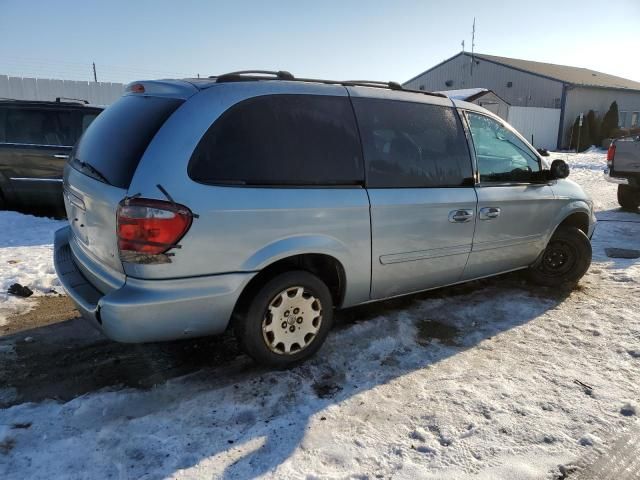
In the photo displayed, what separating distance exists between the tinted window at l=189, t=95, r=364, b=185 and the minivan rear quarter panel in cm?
5

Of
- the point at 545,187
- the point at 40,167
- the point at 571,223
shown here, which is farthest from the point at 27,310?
the point at 571,223

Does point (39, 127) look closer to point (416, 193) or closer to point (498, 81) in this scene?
point (416, 193)

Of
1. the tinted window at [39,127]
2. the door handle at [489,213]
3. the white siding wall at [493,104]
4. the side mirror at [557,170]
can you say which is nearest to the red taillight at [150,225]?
the door handle at [489,213]

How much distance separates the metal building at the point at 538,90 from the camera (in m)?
31.1

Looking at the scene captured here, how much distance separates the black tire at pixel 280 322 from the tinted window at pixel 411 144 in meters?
0.85

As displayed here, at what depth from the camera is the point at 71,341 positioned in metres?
3.71

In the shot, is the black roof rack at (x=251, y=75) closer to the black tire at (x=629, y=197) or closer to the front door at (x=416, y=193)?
the front door at (x=416, y=193)

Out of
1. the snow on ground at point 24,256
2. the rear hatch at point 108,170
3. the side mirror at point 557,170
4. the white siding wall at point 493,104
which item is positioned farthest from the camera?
the white siding wall at point 493,104

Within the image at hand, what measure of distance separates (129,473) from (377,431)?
1.29m

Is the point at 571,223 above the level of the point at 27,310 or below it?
above

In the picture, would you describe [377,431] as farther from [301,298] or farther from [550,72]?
[550,72]

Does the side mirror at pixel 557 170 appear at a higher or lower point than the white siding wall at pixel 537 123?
lower

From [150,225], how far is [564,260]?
421 centimetres

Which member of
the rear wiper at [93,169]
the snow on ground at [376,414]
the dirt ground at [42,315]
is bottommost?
the snow on ground at [376,414]
